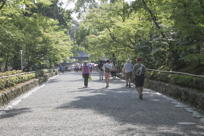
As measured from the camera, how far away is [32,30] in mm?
26016

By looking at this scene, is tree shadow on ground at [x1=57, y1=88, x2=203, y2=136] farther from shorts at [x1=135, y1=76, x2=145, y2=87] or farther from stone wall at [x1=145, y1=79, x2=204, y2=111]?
shorts at [x1=135, y1=76, x2=145, y2=87]

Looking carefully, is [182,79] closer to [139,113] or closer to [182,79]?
[182,79]

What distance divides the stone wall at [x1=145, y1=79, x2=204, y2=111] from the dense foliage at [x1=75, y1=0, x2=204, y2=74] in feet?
3.95

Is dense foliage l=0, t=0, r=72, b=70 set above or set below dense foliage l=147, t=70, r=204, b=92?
above

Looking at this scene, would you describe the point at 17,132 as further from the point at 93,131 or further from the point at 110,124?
the point at 110,124

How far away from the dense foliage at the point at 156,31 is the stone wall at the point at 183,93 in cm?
120

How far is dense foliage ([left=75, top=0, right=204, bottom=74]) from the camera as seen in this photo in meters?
12.2

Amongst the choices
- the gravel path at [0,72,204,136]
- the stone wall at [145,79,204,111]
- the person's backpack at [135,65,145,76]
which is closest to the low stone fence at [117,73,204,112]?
the stone wall at [145,79,204,111]

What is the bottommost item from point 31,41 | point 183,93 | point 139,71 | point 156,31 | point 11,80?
point 183,93

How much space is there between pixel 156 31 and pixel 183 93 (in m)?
7.96

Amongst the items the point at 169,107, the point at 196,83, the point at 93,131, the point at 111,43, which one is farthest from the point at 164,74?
the point at 111,43

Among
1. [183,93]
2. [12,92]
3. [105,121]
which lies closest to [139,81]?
[183,93]

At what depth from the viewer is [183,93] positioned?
12.5 m

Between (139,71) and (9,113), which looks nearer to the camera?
(9,113)
